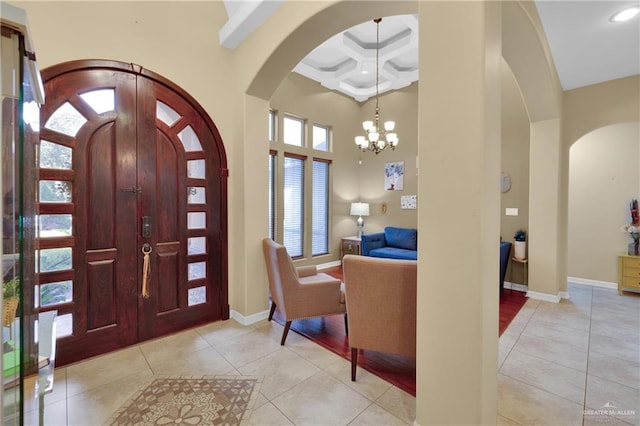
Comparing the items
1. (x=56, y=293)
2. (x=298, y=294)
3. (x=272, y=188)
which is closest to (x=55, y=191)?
(x=56, y=293)

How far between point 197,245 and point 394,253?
→ 3.39m

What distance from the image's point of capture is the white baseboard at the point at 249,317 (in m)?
3.02

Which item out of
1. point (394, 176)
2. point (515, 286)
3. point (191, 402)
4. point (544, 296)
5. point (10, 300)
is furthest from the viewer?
point (394, 176)

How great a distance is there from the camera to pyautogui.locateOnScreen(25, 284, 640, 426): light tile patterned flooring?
173 cm

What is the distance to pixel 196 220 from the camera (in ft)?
9.70

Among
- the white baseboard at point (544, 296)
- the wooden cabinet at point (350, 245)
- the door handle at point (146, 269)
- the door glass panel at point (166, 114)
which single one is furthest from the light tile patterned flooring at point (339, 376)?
the wooden cabinet at point (350, 245)

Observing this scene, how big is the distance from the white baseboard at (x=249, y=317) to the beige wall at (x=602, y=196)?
17.4 ft

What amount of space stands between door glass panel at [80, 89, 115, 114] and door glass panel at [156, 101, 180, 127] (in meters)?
0.36

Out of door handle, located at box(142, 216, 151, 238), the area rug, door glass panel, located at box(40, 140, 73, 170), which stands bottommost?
the area rug

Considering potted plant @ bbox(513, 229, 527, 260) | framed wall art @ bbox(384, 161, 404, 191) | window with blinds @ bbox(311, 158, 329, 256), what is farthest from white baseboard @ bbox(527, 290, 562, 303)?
window with blinds @ bbox(311, 158, 329, 256)

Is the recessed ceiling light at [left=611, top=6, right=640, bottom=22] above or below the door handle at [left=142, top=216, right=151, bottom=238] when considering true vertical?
above

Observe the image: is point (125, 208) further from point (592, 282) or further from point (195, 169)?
point (592, 282)

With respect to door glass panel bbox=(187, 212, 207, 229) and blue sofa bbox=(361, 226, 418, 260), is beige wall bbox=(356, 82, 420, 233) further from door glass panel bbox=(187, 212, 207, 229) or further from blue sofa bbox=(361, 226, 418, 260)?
door glass panel bbox=(187, 212, 207, 229)

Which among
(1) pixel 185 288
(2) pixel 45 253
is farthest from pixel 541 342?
(2) pixel 45 253
